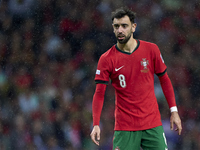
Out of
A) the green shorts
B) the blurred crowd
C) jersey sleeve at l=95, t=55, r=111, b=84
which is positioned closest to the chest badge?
jersey sleeve at l=95, t=55, r=111, b=84

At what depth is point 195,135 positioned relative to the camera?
15.4ft

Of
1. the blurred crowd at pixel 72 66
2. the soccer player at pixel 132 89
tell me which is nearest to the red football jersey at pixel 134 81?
the soccer player at pixel 132 89

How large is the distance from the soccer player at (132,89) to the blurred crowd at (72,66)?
2293 millimetres

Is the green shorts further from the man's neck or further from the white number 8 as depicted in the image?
the man's neck

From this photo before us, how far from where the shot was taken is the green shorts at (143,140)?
8.21 feet

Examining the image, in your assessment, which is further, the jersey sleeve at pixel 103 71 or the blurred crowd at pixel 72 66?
the blurred crowd at pixel 72 66

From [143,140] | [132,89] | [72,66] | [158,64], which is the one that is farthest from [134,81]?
[72,66]

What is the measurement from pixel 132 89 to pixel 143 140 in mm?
403

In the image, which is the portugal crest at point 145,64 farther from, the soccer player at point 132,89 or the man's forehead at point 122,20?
the man's forehead at point 122,20

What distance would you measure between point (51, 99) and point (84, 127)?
68 cm

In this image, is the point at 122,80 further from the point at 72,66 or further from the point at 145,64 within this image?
the point at 72,66

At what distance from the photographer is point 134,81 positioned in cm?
255

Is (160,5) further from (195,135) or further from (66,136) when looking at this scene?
(66,136)

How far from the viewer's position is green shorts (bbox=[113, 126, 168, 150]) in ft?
Answer: 8.21
